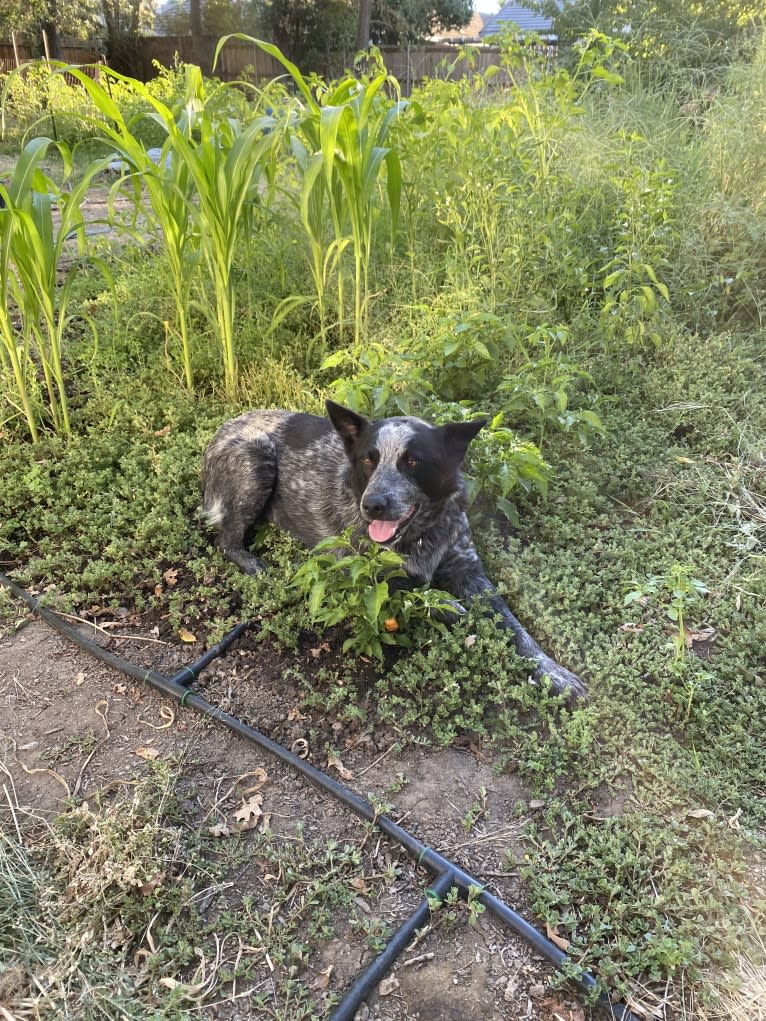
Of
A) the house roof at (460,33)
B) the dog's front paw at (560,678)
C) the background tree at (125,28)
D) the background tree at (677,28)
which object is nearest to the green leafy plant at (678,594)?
the dog's front paw at (560,678)

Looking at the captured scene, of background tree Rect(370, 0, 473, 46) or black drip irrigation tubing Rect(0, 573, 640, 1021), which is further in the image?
background tree Rect(370, 0, 473, 46)

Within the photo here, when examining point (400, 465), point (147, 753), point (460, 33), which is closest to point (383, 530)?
point (400, 465)

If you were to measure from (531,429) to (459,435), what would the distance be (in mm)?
1212

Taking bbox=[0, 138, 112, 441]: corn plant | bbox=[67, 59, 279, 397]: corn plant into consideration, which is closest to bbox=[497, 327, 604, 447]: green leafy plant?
bbox=[67, 59, 279, 397]: corn plant

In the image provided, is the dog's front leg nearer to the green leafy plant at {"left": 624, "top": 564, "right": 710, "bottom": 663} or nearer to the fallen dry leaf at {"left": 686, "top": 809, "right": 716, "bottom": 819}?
the green leafy plant at {"left": 624, "top": 564, "right": 710, "bottom": 663}

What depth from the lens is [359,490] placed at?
9.90 feet

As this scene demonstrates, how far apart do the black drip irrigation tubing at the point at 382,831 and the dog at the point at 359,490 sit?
0.69m

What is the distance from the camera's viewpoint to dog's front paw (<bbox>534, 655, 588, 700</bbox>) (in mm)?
2559

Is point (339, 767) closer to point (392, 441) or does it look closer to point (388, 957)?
point (388, 957)

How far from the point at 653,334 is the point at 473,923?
11.5 ft

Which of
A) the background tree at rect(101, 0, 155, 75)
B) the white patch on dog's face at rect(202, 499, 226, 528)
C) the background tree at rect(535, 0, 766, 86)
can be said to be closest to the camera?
the white patch on dog's face at rect(202, 499, 226, 528)

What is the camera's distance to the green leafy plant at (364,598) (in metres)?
2.47

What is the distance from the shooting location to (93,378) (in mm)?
4141

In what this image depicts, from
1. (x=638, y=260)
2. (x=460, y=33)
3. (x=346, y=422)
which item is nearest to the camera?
(x=346, y=422)
